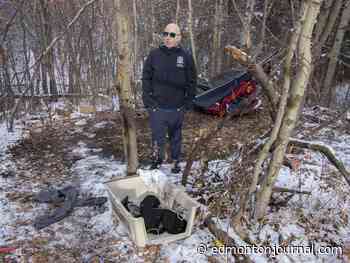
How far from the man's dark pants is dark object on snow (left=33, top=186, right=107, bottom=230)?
981 mm

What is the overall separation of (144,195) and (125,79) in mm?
1233

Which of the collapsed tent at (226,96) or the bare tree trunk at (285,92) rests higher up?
the bare tree trunk at (285,92)

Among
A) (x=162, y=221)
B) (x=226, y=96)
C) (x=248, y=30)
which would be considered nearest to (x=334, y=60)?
(x=226, y=96)

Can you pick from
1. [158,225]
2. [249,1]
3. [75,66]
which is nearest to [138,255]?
[158,225]

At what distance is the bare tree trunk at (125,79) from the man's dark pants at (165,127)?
0.48 m

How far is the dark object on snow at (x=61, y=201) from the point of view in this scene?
120 inches

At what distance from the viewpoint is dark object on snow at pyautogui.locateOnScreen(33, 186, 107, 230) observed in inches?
120

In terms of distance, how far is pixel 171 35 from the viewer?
3.44 metres

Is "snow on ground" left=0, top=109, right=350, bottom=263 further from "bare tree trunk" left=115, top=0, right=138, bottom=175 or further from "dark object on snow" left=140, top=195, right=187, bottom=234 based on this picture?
"bare tree trunk" left=115, top=0, right=138, bottom=175

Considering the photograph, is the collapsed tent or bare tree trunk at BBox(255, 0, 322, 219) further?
the collapsed tent

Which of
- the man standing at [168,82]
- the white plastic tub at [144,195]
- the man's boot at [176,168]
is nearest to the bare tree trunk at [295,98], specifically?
the white plastic tub at [144,195]

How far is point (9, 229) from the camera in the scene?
293 cm

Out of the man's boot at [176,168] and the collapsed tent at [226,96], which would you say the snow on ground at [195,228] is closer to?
the man's boot at [176,168]

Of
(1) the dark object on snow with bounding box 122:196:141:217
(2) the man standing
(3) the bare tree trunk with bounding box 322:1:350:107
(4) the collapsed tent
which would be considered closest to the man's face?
(2) the man standing
